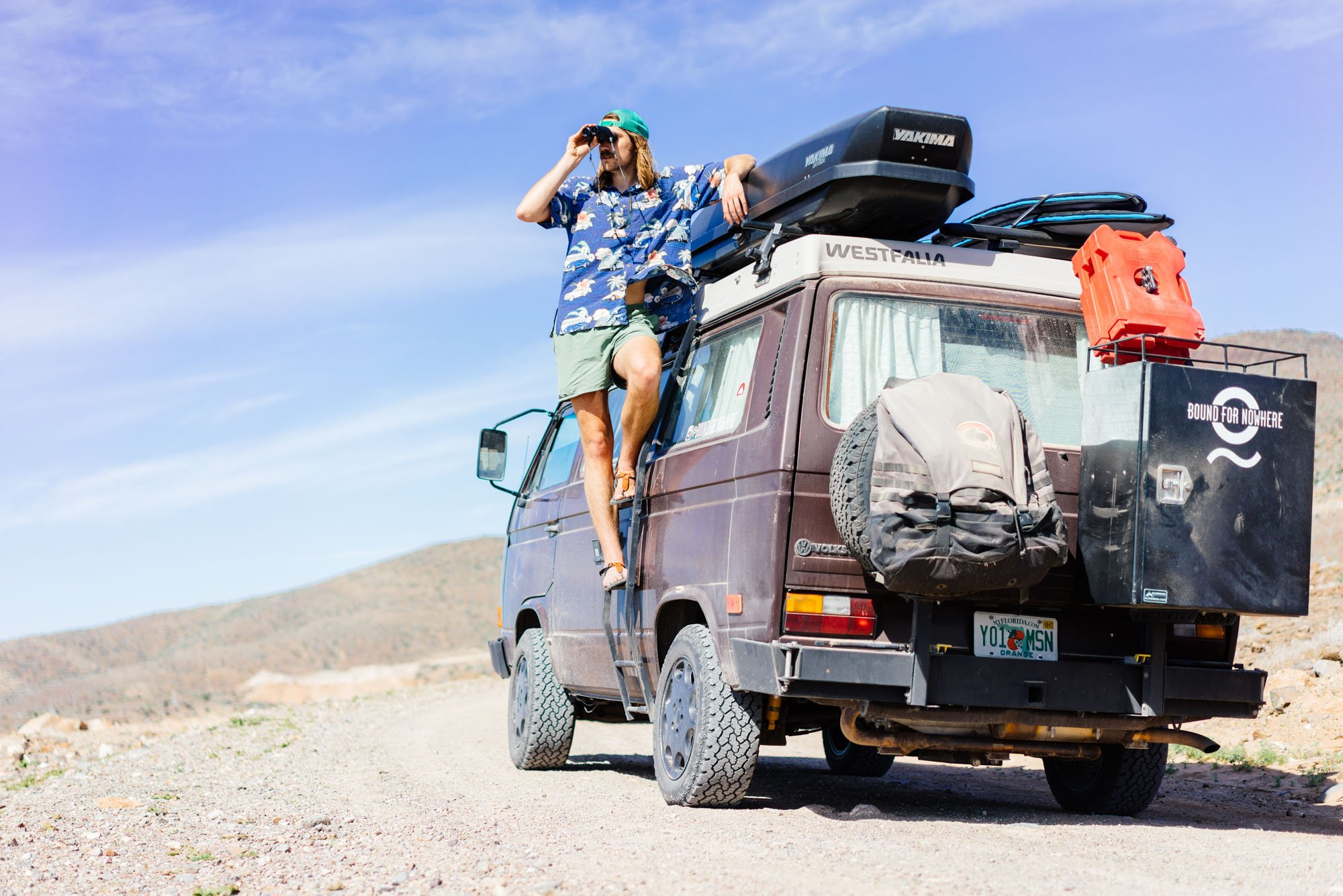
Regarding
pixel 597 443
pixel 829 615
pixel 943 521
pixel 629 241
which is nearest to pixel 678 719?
pixel 829 615

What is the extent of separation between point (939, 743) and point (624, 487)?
211 cm

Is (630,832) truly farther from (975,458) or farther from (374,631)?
(374,631)

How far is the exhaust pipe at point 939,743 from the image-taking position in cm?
576

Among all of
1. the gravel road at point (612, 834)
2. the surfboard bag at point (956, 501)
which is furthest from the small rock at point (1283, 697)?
the surfboard bag at point (956, 501)

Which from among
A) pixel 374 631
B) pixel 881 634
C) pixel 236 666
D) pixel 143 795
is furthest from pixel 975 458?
pixel 374 631

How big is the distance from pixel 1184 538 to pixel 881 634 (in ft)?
3.98

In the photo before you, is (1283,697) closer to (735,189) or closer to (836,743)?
(836,743)

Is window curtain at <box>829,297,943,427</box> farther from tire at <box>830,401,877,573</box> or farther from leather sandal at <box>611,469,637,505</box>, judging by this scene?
leather sandal at <box>611,469,637,505</box>

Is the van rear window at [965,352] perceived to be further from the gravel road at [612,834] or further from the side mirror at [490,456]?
the side mirror at [490,456]

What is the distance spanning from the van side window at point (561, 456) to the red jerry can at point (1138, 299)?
3482mm

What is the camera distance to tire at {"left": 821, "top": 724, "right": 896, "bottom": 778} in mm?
8750

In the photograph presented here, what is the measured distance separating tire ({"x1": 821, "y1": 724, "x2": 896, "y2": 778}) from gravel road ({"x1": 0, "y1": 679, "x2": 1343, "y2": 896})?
0.43 feet

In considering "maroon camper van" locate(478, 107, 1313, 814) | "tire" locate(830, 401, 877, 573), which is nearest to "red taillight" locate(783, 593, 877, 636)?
"maroon camper van" locate(478, 107, 1313, 814)

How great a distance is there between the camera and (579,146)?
7.15 m
